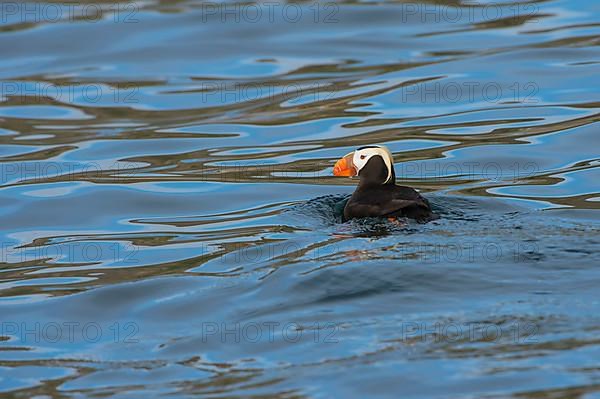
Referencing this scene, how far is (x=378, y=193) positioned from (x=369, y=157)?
52 centimetres

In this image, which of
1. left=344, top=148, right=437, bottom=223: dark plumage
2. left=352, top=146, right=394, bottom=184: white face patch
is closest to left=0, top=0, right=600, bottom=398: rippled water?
left=344, top=148, right=437, bottom=223: dark plumage

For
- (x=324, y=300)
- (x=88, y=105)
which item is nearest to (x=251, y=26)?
(x=88, y=105)

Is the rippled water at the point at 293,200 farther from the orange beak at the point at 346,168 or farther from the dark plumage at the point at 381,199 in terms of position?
the orange beak at the point at 346,168

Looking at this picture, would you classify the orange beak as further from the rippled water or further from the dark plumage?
the rippled water

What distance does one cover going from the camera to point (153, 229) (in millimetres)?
12289

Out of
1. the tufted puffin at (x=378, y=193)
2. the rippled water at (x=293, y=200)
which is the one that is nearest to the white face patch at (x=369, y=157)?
the tufted puffin at (x=378, y=193)

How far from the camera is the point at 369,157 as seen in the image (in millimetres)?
11281

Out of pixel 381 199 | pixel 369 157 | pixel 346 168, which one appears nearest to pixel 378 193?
pixel 381 199

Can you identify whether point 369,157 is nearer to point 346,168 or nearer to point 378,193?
point 346,168

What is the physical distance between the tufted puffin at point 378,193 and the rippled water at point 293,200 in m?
0.20

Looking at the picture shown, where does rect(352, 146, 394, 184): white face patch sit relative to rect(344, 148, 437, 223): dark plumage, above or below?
above

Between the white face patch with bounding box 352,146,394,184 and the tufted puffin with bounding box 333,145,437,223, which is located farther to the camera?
the white face patch with bounding box 352,146,394,184

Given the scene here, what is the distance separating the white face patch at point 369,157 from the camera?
11203 millimetres

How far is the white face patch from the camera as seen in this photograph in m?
11.2
